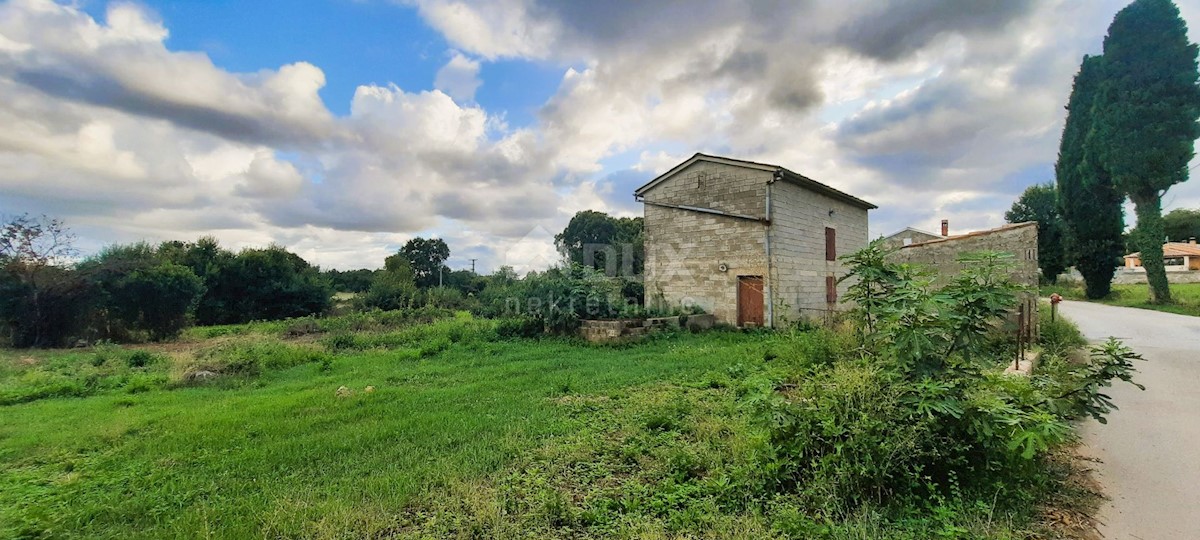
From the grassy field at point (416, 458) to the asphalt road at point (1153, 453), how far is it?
675 millimetres

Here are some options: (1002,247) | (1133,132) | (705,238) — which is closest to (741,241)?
(705,238)

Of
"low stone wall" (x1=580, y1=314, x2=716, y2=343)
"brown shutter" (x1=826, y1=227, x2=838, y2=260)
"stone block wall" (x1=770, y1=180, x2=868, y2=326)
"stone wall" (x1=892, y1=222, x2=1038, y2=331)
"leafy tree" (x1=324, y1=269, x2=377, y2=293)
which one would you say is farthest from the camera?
"leafy tree" (x1=324, y1=269, x2=377, y2=293)

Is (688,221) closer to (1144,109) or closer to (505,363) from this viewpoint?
(505,363)

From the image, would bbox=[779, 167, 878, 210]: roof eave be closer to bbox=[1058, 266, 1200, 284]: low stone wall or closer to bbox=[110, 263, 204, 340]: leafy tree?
bbox=[1058, 266, 1200, 284]: low stone wall

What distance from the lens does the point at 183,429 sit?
494cm

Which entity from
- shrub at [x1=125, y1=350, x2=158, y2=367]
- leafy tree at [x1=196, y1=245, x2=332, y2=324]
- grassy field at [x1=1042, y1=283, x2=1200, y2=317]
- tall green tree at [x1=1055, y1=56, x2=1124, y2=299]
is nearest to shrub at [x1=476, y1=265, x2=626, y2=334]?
shrub at [x1=125, y1=350, x2=158, y2=367]

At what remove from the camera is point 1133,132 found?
16.6m

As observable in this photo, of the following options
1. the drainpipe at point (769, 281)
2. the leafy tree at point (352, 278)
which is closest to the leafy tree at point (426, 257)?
the leafy tree at point (352, 278)

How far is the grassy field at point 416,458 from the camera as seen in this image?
279cm

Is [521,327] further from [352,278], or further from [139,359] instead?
[352,278]

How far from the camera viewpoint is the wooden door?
1306 cm

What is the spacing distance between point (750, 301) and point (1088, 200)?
61.2 ft

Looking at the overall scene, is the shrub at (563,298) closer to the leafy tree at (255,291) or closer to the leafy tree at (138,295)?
the leafy tree at (138,295)

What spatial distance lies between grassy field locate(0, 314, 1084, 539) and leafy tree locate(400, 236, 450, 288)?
3817 cm
